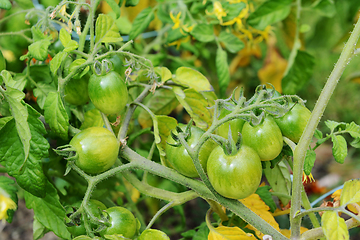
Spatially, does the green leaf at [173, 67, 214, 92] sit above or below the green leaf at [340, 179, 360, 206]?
above

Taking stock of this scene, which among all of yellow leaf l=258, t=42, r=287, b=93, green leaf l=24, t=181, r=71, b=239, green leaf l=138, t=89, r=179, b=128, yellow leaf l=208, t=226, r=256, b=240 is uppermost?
green leaf l=138, t=89, r=179, b=128

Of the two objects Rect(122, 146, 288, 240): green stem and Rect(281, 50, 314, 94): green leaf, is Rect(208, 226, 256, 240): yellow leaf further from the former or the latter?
Rect(281, 50, 314, 94): green leaf

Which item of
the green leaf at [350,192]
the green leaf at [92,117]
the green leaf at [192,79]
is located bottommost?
the green leaf at [92,117]

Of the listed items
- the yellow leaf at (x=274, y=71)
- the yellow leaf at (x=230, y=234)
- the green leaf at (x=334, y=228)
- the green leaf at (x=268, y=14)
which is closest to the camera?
the green leaf at (x=334, y=228)

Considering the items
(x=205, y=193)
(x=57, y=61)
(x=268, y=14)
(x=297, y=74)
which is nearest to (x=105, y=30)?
(x=57, y=61)

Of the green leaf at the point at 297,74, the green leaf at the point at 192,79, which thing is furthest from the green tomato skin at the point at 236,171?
the green leaf at the point at 297,74

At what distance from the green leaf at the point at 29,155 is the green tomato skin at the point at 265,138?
0.29 meters

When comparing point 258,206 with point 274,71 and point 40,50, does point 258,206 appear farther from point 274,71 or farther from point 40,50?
point 274,71

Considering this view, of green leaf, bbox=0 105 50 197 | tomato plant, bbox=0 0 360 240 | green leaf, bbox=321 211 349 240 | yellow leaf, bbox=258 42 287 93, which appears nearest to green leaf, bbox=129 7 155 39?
tomato plant, bbox=0 0 360 240

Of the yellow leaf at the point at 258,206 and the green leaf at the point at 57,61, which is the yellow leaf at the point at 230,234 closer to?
the yellow leaf at the point at 258,206

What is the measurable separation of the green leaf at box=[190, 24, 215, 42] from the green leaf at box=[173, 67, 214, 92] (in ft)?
0.55

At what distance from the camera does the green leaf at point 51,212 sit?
1.69ft

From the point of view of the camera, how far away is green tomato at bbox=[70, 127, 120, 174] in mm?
426

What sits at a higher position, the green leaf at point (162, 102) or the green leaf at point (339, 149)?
the green leaf at point (339, 149)
